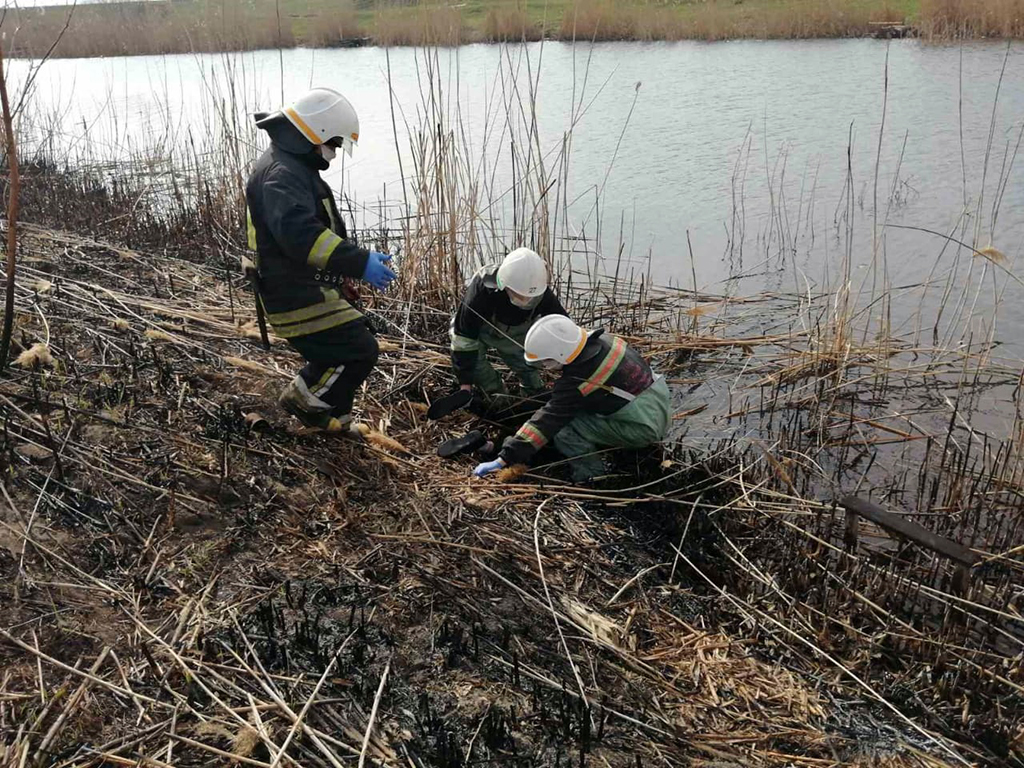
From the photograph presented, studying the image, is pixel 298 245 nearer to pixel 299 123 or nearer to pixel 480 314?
pixel 299 123

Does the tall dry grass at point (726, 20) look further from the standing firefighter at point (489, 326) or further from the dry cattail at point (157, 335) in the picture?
the dry cattail at point (157, 335)

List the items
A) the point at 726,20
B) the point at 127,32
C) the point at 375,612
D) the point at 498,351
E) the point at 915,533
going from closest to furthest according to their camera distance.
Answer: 1. the point at 375,612
2. the point at 915,533
3. the point at 498,351
4. the point at 127,32
5. the point at 726,20

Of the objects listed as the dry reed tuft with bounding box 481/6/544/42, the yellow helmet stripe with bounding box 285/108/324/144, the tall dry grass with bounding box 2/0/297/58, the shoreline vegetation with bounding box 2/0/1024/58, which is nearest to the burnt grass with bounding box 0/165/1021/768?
→ the yellow helmet stripe with bounding box 285/108/324/144

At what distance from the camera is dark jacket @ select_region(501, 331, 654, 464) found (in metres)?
4.26

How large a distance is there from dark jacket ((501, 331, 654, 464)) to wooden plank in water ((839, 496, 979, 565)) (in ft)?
4.14

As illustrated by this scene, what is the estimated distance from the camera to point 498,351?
5125mm

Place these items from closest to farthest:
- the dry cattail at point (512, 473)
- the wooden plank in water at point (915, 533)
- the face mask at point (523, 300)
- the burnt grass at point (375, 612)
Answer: the burnt grass at point (375, 612) < the wooden plank in water at point (915, 533) < the dry cattail at point (512, 473) < the face mask at point (523, 300)

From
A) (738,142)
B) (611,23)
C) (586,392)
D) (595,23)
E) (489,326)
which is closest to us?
(586,392)

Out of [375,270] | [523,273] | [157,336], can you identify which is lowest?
[157,336]

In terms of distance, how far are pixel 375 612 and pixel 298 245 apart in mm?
1529

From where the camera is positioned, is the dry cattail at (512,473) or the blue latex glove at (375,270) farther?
the dry cattail at (512,473)

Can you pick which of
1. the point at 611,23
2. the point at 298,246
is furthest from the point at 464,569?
the point at 611,23

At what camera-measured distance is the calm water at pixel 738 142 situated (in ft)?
25.5

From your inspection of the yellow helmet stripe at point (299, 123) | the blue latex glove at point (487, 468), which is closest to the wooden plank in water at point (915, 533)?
the blue latex glove at point (487, 468)
